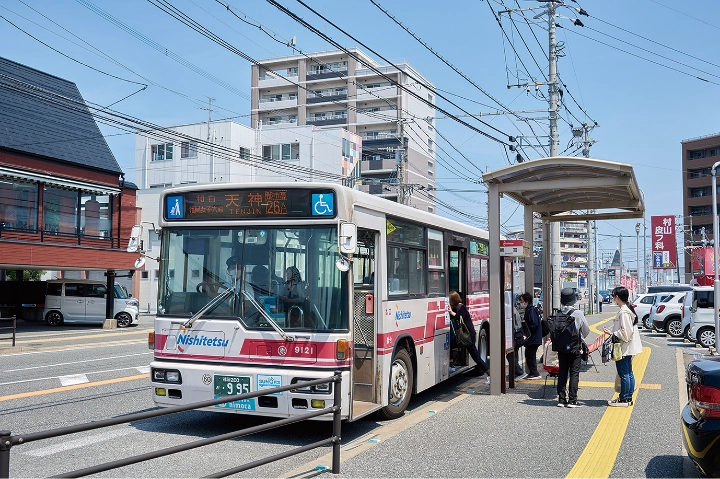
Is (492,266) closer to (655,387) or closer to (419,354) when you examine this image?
(419,354)

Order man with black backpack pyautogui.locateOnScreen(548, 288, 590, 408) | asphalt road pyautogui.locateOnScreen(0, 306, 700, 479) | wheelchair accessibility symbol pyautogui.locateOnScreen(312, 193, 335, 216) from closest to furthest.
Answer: asphalt road pyautogui.locateOnScreen(0, 306, 700, 479), wheelchair accessibility symbol pyautogui.locateOnScreen(312, 193, 335, 216), man with black backpack pyautogui.locateOnScreen(548, 288, 590, 408)

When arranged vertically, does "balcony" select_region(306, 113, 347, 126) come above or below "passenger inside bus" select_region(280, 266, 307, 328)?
above

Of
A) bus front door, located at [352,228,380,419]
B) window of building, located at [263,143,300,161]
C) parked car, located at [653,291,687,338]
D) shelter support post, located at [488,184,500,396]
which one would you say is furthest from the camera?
window of building, located at [263,143,300,161]

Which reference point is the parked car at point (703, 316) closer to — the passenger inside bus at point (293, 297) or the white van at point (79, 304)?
the passenger inside bus at point (293, 297)

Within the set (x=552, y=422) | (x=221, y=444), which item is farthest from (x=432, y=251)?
(x=221, y=444)

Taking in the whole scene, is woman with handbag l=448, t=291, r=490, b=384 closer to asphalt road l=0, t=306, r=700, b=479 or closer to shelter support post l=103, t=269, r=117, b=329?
asphalt road l=0, t=306, r=700, b=479

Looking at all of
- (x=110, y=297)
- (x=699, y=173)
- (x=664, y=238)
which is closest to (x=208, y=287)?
(x=110, y=297)

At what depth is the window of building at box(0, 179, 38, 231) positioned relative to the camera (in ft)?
88.3

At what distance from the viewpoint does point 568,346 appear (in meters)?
10.3

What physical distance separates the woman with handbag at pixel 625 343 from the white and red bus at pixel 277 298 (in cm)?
341

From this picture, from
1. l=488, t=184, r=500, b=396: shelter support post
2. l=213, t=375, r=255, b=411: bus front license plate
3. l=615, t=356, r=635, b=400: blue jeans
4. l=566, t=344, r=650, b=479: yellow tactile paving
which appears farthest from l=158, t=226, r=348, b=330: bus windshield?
l=615, t=356, r=635, b=400: blue jeans

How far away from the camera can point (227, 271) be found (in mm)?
7965

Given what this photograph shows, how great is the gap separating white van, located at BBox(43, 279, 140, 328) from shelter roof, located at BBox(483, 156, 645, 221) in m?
24.3

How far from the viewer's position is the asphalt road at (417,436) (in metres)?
6.77
